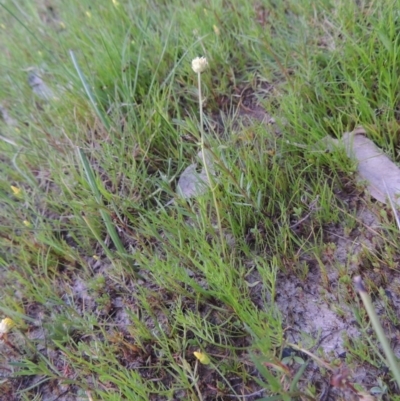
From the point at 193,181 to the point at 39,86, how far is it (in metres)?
1.19

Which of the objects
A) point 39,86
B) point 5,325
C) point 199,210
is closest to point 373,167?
point 199,210

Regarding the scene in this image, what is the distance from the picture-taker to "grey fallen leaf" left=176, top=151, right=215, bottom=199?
68.3 inches

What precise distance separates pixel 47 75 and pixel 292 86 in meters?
1.27

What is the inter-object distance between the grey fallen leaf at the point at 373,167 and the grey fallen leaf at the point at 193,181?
51cm

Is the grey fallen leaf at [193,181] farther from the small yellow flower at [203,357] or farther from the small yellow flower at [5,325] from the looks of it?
the small yellow flower at [5,325]

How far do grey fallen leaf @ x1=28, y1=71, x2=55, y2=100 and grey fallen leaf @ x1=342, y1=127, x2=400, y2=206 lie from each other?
1.43m

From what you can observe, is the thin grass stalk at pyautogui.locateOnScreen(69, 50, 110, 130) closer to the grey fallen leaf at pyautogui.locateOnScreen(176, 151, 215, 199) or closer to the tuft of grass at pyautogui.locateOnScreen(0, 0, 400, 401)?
the tuft of grass at pyautogui.locateOnScreen(0, 0, 400, 401)

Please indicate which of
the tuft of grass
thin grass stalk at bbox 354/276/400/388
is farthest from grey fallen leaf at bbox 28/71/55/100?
thin grass stalk at bbox 354/276/400/388

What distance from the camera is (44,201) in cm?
209

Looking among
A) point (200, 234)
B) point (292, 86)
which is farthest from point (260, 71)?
point (200, 234)

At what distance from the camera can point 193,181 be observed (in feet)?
5.72

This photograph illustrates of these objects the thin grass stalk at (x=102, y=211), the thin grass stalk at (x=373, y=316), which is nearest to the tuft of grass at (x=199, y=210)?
the thin grass stalk at (x=102, y=211)

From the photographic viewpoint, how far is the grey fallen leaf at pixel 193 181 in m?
1.74

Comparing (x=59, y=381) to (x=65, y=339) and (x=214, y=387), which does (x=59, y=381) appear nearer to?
(x=65, y=339)
